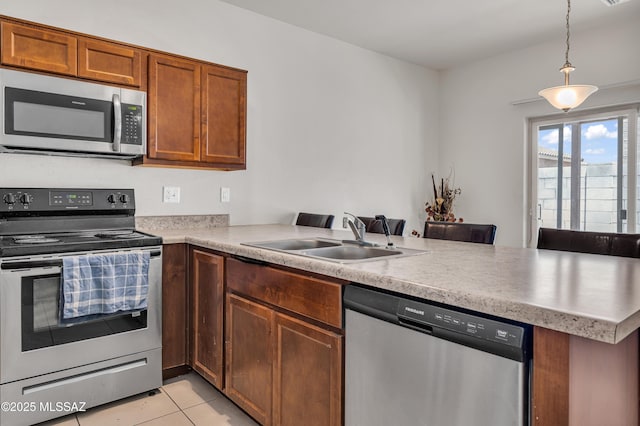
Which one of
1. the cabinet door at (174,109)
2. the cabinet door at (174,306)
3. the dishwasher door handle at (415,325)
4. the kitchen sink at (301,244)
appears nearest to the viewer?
the dishwasher door handle at (415,325)

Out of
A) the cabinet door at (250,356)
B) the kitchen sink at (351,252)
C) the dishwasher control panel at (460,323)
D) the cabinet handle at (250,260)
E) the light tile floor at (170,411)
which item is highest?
the kitchen sink at (351,252)

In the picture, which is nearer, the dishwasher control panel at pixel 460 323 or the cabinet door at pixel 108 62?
the dishwasher control panel at pixel 460 323

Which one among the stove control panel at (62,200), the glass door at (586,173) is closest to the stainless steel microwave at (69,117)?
the stove control panel at (62,200)

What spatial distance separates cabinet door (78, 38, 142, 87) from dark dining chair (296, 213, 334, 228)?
5.45ft

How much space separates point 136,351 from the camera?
2.24 meters

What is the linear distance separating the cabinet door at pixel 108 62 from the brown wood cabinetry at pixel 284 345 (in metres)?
1.37

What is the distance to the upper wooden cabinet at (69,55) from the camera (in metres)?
2.10

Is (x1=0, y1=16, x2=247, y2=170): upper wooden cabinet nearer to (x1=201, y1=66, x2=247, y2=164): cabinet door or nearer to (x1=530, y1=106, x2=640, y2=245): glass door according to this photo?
(x1=201, y1=66, x2=247, y2=164): cabinet door

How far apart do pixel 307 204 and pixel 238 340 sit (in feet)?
6.50

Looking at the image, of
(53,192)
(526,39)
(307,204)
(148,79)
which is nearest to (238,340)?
(53,192)

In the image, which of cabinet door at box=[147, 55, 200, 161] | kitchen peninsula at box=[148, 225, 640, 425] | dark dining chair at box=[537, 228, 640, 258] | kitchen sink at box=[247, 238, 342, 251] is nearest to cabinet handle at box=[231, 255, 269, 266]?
kitchen sink at box=[247, 238, 342, 251]

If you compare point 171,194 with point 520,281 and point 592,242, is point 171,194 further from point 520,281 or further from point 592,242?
point 592,242

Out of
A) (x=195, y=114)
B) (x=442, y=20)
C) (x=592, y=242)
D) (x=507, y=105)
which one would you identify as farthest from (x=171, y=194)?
(x=507, y=105)

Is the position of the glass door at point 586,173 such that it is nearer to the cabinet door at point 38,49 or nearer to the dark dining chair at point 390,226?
the dark dining chair at point 390,226
